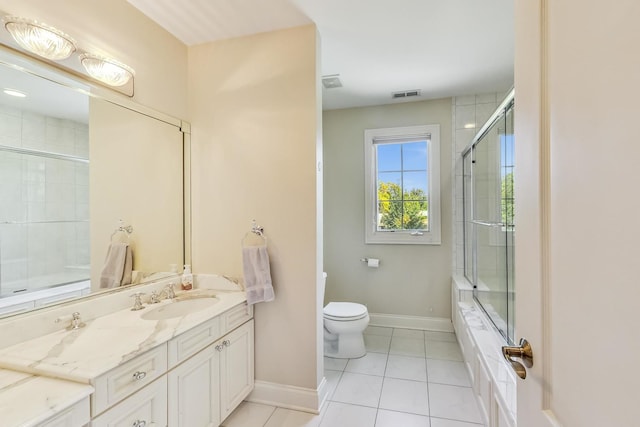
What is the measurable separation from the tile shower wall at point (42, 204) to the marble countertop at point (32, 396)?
1.58 feet

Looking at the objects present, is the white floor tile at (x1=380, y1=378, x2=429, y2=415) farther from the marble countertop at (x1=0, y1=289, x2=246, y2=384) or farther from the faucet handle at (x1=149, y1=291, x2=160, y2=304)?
the faucet handle at (x1=149, y1=291, x2=160, y2=304)

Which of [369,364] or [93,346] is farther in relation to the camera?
[369,364]

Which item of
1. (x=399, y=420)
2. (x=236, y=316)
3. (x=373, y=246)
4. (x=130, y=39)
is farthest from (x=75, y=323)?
(x=373, y=246)

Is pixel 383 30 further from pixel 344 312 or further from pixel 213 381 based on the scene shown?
pixel 213 381

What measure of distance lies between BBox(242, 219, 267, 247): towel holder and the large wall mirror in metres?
0.56

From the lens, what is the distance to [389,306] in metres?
3.44

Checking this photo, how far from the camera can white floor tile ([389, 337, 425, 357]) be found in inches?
110

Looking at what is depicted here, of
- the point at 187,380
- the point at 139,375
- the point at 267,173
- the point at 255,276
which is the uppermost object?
the point at 267,173

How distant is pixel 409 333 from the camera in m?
3.25

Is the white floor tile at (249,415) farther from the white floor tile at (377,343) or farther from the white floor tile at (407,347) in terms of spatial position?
the white floor tile at (407,347)

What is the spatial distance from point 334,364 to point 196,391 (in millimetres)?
1368

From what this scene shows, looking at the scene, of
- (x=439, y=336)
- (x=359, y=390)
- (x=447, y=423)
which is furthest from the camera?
(x=439, y=336)

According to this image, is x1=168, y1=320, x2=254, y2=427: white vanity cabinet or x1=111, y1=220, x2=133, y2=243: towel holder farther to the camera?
x1=111, y1=220, x2=133, y2=243: towel holder

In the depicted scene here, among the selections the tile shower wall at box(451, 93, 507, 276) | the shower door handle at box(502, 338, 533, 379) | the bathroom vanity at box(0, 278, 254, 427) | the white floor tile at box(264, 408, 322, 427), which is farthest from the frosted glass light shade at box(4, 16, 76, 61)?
the tile shower wall at box(451, 93, 507, 276)
